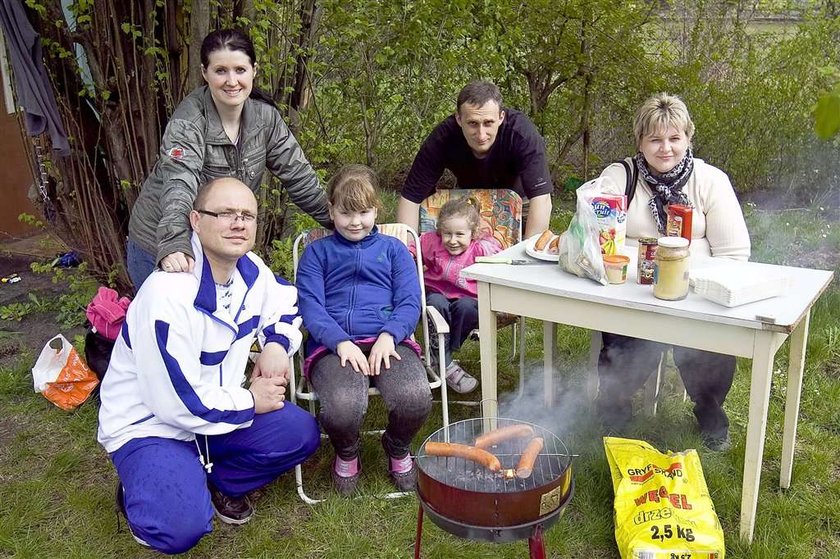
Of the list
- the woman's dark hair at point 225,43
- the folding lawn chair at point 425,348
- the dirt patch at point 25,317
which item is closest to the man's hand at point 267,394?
the folding lawn chair at point 425,348

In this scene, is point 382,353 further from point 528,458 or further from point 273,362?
point 528,458

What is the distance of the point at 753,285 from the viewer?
249 cm

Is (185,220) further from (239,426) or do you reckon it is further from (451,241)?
(451,241)

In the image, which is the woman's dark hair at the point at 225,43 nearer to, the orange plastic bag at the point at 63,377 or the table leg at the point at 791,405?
the orange plastic bag at the point at 63,377

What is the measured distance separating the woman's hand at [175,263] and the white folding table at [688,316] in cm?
107

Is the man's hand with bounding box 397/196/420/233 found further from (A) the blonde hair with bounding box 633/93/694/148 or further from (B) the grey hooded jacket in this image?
(A) the blonde hair with bounding box 633/93/694/148

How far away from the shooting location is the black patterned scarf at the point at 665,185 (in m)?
3.13

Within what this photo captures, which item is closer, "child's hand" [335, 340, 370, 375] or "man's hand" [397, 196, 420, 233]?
"child's hand" [335, 340, 370, 375]

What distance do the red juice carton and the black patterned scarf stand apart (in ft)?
1.57

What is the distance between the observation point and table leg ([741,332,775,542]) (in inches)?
95.3

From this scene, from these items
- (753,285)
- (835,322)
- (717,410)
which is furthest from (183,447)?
(835,322)

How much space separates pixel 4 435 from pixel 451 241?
7.71ft

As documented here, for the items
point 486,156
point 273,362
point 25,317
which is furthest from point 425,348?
point 25,317

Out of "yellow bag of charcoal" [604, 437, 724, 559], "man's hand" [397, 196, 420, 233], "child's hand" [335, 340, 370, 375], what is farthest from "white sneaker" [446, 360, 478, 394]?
"yellow bag of charcoal" [604, 437, 724, 559]
